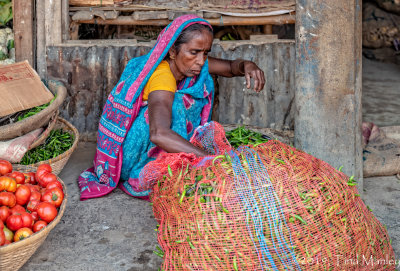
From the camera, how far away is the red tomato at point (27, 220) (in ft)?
7.23

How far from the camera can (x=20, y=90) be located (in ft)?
11.2

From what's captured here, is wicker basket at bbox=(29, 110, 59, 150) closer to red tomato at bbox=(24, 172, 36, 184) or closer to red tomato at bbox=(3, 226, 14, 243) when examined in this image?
red tomato at bbox=(24, 172, 36, 184)

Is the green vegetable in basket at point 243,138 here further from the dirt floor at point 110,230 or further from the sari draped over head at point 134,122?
the dirt floor at point 110,230

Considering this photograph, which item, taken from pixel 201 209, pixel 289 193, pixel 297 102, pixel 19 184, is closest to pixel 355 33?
pixel 297 102

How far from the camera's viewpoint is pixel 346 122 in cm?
290

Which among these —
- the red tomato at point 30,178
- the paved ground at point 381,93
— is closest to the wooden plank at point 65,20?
the red tomato at point 30,178

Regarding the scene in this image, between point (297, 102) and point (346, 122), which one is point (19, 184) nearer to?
point (297, 102)

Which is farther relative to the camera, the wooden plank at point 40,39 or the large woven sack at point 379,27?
the large woven sack at point 379,27

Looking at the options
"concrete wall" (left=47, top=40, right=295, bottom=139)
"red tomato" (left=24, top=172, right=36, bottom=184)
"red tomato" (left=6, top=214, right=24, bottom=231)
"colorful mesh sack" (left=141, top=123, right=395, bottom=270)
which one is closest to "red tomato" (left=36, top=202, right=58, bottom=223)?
"red tomato" (left=6, top=214, right=24, bottom=231)

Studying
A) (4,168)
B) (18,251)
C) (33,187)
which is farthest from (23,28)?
(18,251)

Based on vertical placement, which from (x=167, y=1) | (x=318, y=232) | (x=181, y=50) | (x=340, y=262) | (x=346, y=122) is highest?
(x=167, y=1)

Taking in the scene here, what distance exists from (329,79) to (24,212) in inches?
74.1

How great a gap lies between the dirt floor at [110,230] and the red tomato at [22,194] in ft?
1.16

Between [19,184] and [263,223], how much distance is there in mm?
1322
